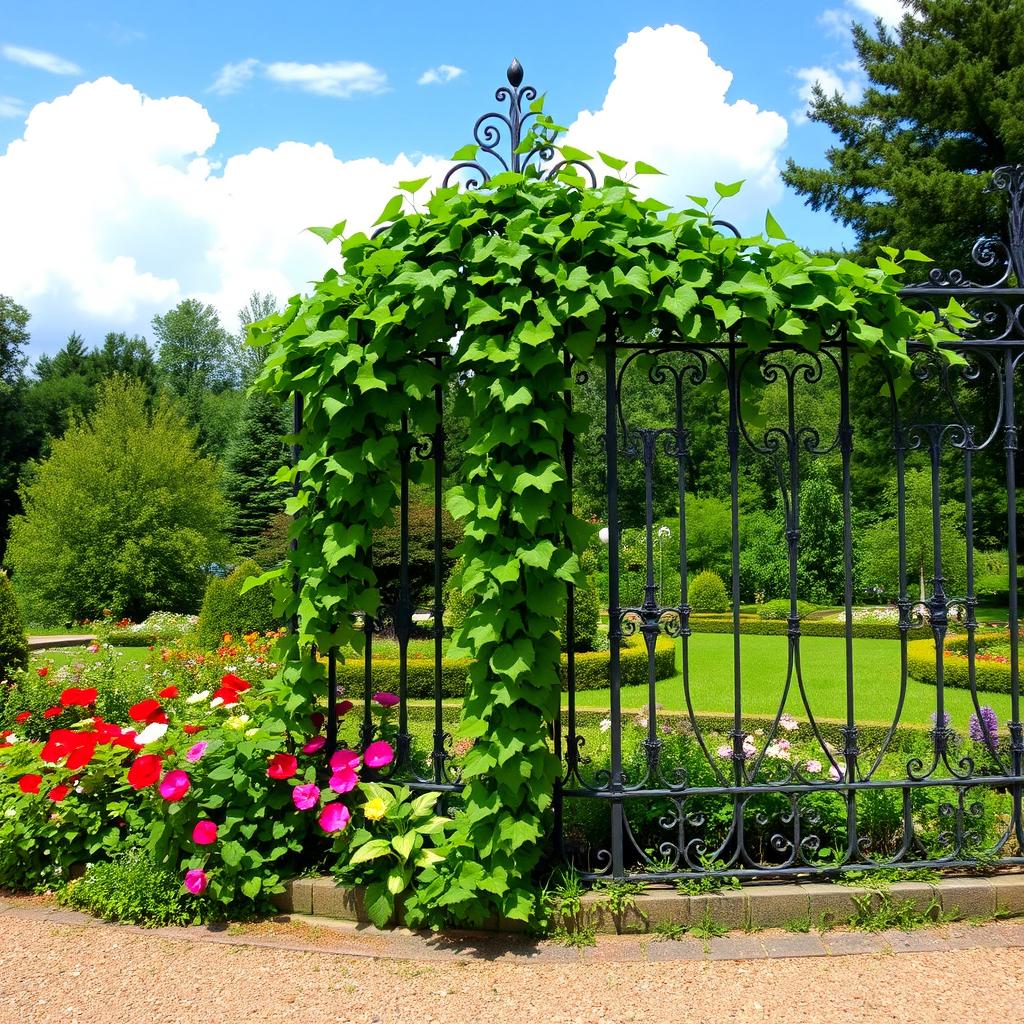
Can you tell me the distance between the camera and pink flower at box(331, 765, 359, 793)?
12.0 feet

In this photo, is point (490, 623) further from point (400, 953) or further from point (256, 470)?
point (256, 470)

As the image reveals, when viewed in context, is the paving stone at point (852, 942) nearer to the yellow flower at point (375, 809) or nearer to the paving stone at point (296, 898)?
the yellow flower at point (375, 809)

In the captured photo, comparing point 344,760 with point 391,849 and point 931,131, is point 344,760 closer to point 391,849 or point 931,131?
point 391,849

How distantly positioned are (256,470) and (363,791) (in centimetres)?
2359

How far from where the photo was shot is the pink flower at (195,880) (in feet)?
11.6

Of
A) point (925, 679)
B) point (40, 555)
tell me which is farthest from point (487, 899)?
point (40, 555)

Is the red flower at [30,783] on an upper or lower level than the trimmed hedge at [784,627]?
upper

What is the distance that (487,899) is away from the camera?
3.35 meters

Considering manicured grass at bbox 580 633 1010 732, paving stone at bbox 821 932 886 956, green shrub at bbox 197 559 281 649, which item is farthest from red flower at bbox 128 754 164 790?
green shrub at bbox 197 559 281 649

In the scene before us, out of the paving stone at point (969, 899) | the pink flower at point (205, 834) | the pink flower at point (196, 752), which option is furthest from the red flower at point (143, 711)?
the paving stone at point (969, 899)

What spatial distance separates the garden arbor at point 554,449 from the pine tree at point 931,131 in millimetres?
14335

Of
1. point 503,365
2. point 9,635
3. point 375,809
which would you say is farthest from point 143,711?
point 9,635

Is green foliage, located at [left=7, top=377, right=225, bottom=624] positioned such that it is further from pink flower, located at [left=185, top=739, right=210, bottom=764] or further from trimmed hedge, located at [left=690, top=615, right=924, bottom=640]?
pink flower, located at [left=185, top=739, right=210, bottom=764]

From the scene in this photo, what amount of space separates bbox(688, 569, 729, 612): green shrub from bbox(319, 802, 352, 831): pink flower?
1770 centimetres
